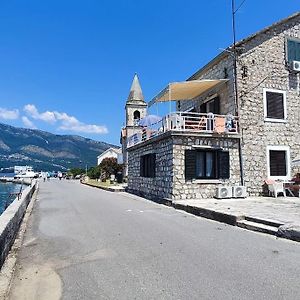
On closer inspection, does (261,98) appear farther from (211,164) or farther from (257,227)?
(257,227)

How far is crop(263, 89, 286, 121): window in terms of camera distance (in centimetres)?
1897

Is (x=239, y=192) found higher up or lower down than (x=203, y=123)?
lower down

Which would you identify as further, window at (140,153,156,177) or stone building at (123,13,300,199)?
window at (140,153,156,177)

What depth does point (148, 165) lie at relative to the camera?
820 inches

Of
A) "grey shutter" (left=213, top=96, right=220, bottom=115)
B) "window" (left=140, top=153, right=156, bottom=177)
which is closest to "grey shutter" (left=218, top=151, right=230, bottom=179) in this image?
"grey shutter" (left=213, top=96, right=220, bottom=115)

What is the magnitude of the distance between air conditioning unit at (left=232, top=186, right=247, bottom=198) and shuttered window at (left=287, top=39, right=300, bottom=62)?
27.1 ft

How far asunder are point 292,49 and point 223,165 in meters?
8.40

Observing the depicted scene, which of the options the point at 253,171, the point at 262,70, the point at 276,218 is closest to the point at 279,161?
the point at 253,171

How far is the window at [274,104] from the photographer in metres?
19.0

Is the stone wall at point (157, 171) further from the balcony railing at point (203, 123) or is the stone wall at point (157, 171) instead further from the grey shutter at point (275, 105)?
the grey shutter at point (275, 105)

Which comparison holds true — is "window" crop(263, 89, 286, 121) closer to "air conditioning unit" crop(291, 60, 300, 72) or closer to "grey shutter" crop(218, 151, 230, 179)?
"air conditioning unit" crop(291, 60, 300, 72)

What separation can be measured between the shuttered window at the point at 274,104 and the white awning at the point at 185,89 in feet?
8.62

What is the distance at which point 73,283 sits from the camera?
4984 millimetres

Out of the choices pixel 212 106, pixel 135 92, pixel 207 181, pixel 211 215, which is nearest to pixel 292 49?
pixel 212 106
